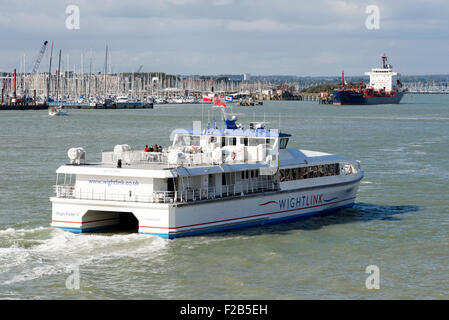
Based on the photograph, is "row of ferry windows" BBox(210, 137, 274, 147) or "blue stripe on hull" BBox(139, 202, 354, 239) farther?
"row of ferry windows" BBox(210, 137, 274, 147)

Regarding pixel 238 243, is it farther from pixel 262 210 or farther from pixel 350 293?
pixel 350 293

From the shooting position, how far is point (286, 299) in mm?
20859

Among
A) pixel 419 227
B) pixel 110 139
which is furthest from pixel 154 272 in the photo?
pixel 110 139

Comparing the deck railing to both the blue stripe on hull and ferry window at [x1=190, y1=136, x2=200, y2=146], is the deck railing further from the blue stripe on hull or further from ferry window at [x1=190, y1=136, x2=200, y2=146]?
ferry window at [x1=190, y1=136, x2=200, y2=146]

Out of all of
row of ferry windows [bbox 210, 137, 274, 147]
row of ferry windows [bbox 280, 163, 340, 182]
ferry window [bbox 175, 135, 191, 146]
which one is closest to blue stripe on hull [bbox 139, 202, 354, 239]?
row of ferry windows [bbox 280, 163, 340, 182]

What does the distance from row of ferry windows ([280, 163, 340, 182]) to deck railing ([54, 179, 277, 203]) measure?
1908 mm

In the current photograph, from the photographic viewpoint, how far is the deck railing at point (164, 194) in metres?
26.3

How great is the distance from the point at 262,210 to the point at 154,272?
24.2 ft

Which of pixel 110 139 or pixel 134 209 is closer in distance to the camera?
pixel 134 209

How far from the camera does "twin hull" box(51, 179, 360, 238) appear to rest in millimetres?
25953

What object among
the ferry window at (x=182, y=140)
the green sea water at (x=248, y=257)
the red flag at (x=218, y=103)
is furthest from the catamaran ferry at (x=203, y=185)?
the red flag at (x=218, y=103)

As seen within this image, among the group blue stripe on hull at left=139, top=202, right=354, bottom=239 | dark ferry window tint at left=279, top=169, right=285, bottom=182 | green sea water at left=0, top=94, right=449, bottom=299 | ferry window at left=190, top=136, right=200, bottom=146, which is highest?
ferry window at left=190, top=136, right=200, bottom=146

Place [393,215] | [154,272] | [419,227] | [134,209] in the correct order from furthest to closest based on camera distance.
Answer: [393,215] < [419,227] < [134,209] < [154,272]
